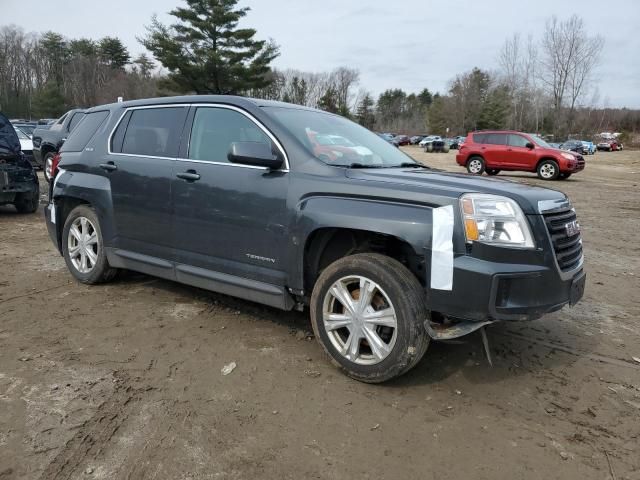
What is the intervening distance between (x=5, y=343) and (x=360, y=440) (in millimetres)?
2722

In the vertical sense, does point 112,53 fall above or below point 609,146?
above

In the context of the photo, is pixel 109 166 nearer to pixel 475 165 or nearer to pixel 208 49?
pixel 475 165

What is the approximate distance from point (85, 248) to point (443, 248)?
12.1ft

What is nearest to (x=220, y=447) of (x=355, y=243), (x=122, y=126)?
(x=355, y=243)

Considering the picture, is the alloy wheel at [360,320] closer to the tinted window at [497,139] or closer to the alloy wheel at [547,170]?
the alloy wheel at [547,170]

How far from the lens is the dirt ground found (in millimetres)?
2381

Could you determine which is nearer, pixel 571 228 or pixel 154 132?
pixel 571 228

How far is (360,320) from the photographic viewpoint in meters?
3.11

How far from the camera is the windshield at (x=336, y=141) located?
11.9ft

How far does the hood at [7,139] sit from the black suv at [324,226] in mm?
4709

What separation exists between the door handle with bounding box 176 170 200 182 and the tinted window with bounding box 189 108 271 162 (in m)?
0.13

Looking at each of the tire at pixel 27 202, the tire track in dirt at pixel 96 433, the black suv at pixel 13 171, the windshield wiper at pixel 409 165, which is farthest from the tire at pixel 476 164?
the tire track in dirt at pixel 96 433

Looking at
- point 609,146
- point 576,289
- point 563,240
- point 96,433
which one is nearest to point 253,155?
point 96,433

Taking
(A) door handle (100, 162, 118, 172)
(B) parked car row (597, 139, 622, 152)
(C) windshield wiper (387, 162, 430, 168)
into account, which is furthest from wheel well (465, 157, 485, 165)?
(B) parked car row (597, 139, 622, 152)
